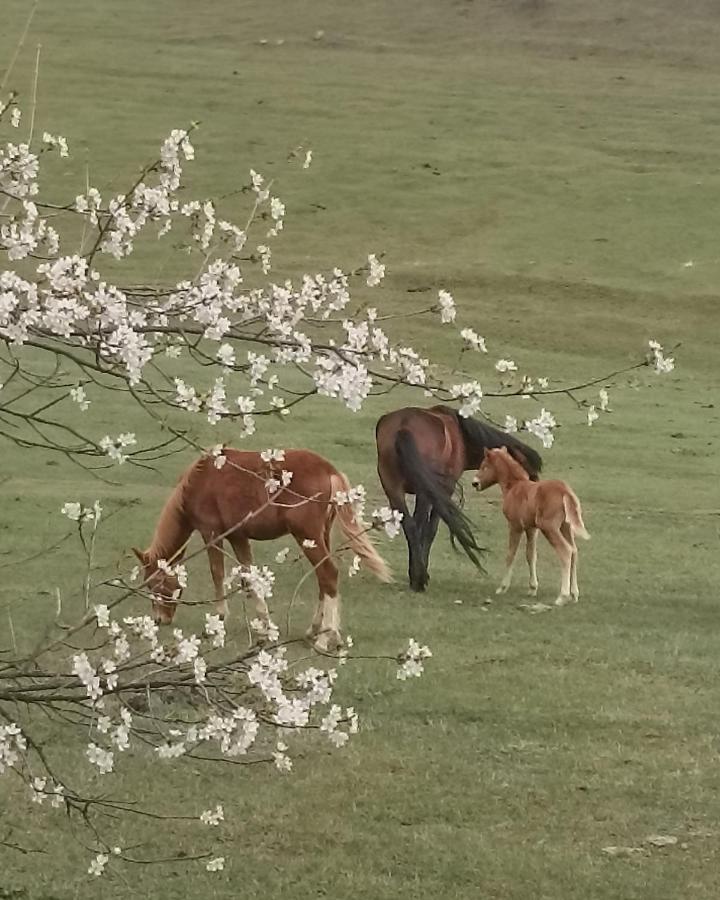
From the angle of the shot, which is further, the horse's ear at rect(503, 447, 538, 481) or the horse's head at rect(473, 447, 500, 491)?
the horse's ear at rect(503, 447, 538, 481)

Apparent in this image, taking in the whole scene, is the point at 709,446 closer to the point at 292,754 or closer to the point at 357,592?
the point at 357,592

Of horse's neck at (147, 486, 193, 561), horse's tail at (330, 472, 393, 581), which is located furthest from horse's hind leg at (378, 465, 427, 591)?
horse's neck at (147, 486, 193, 561)

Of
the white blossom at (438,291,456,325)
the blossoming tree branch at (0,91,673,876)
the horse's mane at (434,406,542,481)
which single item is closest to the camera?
the blossoming tree branch at (0,91,673,876)

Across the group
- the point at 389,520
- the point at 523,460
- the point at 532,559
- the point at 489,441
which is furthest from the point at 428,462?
the point at 389,520

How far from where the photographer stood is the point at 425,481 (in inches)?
346

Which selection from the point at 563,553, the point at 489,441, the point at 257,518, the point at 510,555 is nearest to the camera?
the point at 257,518

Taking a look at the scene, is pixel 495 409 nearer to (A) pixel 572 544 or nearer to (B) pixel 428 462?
(B) pixel 428 462

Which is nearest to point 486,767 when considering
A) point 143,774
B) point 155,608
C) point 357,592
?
point 143,774

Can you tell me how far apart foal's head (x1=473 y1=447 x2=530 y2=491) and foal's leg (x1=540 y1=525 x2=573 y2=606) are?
46cm

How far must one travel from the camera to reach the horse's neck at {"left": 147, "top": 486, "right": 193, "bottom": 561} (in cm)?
784

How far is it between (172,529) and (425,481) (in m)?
1.63

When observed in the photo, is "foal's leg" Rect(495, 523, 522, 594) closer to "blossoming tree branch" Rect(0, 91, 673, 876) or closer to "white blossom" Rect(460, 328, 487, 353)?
"blossoming tree branch" Rect(0, 91, 673, 876)

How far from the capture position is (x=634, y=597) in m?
8.78

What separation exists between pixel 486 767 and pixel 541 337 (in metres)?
13.7
